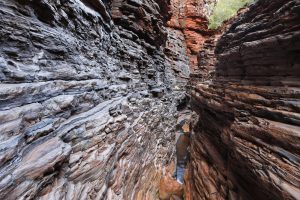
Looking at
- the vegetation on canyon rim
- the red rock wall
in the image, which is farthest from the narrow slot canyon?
the vegetation on canyon rim

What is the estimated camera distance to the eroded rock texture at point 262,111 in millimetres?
2795

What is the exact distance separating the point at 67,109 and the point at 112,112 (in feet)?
4.85

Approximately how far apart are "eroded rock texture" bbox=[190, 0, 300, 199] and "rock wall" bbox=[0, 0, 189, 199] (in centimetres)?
254

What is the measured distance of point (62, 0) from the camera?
380 cm

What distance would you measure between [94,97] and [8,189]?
2519 mm

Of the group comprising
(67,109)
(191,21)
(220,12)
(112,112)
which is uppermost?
(220,12)

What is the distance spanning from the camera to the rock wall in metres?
2.25

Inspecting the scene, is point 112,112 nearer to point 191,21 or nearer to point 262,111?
point 262,111

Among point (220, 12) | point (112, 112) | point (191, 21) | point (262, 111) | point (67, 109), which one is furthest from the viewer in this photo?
point (220, 12)

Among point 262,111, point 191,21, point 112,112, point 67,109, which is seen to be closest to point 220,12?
point 191,21

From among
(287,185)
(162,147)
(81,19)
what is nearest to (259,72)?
(287,185)

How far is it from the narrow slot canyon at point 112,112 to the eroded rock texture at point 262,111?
2 centimetres

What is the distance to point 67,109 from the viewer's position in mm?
3176

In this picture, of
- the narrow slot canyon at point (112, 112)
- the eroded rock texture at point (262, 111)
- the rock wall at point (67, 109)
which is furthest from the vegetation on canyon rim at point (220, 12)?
the rock wall at point (67, 109)
